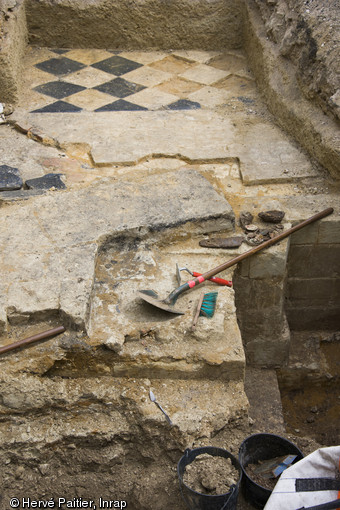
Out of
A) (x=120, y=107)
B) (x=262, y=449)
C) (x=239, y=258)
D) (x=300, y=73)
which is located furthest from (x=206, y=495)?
(x=120, y=107)

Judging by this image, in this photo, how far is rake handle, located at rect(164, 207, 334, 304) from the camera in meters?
2.94

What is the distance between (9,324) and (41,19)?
3960 millimetres

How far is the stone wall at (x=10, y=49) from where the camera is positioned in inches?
190

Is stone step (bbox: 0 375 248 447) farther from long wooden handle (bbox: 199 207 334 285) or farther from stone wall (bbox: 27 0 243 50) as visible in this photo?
stone wall (bbox: 27 0 243 50)

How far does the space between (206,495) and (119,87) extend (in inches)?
158

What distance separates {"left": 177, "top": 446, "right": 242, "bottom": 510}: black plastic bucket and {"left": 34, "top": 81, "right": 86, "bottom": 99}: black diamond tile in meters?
3.67

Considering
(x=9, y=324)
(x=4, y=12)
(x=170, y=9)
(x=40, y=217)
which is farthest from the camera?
(x=170, y=9)

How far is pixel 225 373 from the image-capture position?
9.06 feet

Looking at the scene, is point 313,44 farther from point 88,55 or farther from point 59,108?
point 88,55

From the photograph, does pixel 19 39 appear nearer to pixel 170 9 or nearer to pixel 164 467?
pixel 170 9

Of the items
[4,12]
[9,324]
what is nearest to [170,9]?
[4,12]

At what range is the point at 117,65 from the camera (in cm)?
570

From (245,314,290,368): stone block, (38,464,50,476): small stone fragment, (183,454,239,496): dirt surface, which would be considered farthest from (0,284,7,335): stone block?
(245,314,290,368): stone block

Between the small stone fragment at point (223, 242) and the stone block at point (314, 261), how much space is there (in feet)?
1.93
